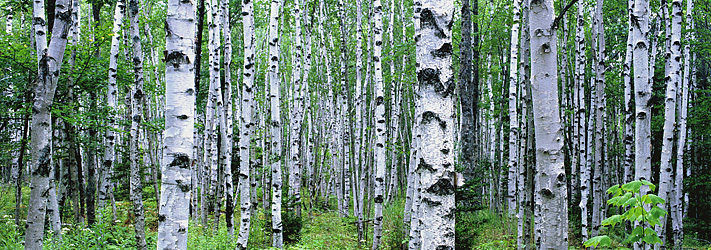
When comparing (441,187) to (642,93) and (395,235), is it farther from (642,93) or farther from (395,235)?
(395,235)

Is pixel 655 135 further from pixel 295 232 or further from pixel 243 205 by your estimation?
pixel 243 205

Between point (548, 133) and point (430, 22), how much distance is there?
3.79 ft

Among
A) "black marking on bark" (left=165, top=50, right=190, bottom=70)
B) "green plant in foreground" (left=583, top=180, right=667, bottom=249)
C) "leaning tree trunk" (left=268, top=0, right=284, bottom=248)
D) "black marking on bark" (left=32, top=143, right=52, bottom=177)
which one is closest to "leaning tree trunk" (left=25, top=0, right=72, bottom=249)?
"black marking on bark" (left=32, top=143, right=52, bottom=177)

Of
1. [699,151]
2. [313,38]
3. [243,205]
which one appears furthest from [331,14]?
[699,151]

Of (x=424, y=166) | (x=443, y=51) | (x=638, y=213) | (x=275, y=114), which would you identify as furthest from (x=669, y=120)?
(x=275, y=114)

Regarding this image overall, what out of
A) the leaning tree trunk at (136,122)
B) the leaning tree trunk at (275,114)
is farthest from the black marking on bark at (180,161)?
the leaning tree trunk at (136,122)

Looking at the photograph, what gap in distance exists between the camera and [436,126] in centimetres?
208

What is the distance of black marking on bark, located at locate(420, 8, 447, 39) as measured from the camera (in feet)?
7.02

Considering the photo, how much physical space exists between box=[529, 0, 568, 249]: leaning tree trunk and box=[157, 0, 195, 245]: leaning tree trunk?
7.90 ft

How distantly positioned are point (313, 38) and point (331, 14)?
4.16m

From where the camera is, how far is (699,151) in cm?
1422

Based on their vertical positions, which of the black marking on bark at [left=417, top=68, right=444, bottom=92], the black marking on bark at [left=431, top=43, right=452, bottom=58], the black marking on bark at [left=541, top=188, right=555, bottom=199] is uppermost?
the black marking on bark at [left=431, top=43, right=452, bottom=58]

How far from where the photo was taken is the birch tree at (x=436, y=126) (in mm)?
2029

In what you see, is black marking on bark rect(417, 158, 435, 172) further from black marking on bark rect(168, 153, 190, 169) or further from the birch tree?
black marking on bark rect(168, 153, 190, 169)
